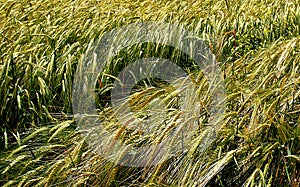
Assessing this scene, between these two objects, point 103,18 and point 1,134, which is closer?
point 1,134

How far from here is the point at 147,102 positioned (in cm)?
237

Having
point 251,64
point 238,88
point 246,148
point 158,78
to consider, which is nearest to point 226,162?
point 246,148

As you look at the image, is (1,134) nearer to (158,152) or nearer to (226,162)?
(158,152)

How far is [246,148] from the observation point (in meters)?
2.11

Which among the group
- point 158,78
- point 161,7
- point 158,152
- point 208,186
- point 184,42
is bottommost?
point 208,186

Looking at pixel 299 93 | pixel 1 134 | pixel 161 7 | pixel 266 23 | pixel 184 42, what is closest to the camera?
pixel 299 93

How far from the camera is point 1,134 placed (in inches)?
103

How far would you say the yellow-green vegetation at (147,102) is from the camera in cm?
210

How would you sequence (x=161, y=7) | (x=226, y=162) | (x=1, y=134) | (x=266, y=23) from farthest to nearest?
(x=161, y=7) → (x=266, y=23) → (x=1, y=134) → (x=226, y=162)

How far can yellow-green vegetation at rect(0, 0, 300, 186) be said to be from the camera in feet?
6.88

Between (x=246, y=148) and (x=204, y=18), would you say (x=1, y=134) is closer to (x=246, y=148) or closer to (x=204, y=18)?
(x=246, y=148)

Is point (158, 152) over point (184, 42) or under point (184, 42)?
under

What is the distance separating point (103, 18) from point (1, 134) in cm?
133

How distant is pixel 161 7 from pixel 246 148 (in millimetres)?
2107
